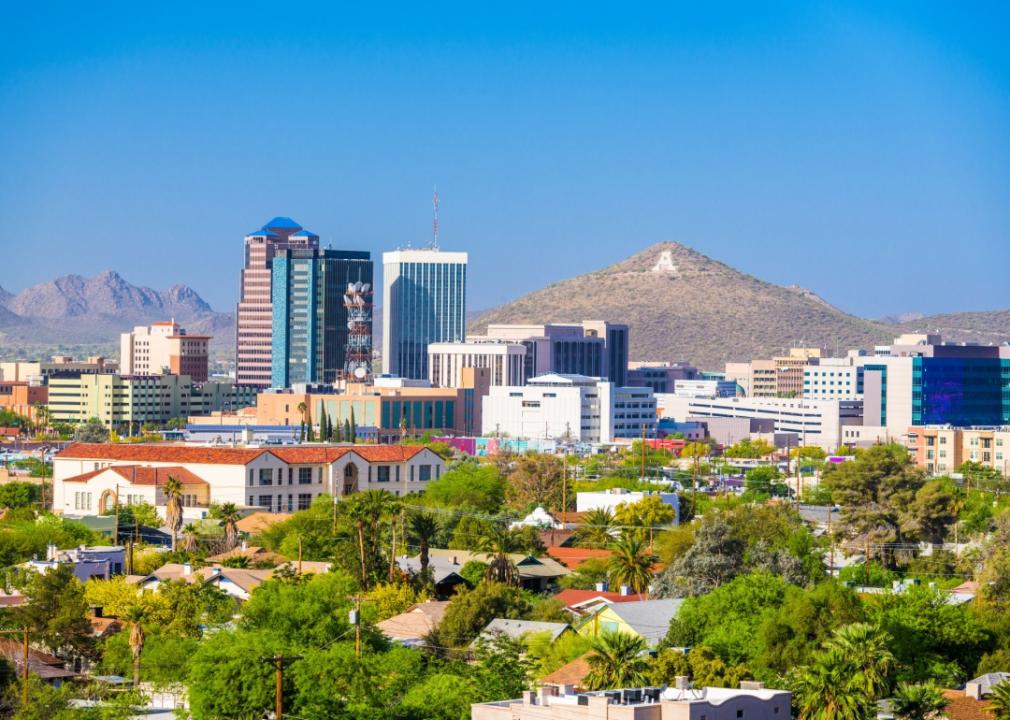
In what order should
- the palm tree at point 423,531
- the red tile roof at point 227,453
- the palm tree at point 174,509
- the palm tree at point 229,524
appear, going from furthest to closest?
the red tile roof at point 227,453
the palm tree at point 174,509
the palm tree at point 229,524
the palm tree at point 423,531

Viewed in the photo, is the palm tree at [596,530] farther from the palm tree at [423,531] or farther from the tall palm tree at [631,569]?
the tall palm tree at [631,569]

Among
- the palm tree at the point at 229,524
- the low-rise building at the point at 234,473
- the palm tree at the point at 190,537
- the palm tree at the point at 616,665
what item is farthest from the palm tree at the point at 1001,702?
the low-rise building at the point at 234,473

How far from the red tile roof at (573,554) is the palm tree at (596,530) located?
1.20 m

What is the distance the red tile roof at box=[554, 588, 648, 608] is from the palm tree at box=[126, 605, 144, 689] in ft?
45.8

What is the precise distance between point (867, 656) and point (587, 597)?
20452mm

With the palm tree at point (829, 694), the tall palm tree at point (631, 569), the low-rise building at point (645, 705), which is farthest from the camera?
the tall palm tree at point (631, 569)

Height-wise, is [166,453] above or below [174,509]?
above

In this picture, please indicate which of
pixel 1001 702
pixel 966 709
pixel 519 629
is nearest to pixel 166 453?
pixel 519 629

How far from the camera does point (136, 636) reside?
62469 mm

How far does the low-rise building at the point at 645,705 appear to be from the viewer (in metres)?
45.2

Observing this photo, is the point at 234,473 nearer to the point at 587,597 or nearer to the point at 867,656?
the point at 587,597

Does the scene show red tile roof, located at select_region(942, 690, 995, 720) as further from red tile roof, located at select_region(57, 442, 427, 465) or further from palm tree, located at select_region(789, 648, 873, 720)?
red tile roof, located at select_region(57, 442, 427, 465)

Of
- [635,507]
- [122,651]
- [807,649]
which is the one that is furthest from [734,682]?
[635,507]

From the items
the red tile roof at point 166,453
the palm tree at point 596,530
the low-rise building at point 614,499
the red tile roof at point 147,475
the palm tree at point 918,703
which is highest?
the red tile roof at point 166,453
